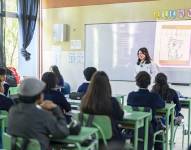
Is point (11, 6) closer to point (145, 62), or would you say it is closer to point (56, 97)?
point (145, 62)

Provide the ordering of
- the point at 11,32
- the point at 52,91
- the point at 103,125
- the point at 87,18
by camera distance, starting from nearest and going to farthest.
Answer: the point at 103,125 < the point at 52,91 < the point at 87,18 < the point at 11,32

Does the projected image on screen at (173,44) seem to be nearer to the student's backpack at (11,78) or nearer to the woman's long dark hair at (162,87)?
the woman's long dark hair at (162,87)

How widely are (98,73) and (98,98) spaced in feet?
0.82

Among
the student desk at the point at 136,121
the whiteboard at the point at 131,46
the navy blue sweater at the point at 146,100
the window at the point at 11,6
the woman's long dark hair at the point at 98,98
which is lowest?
the student desk at the point at 136,121

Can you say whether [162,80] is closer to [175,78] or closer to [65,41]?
[175,78]

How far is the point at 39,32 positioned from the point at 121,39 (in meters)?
2.05

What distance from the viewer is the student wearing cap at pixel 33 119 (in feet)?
8.35

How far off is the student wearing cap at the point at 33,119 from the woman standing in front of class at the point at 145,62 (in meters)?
3.98

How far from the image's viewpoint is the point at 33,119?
2.54 metres

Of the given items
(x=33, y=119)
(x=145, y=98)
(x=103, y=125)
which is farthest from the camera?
(x=145, y=98)

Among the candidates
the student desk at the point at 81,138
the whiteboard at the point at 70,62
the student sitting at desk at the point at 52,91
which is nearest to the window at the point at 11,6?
the whiteboard at the point at 70,62

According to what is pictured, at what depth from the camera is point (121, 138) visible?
3420 millimetres

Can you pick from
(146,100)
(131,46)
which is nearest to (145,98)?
(146,100)

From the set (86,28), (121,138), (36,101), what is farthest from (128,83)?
(36,101)
